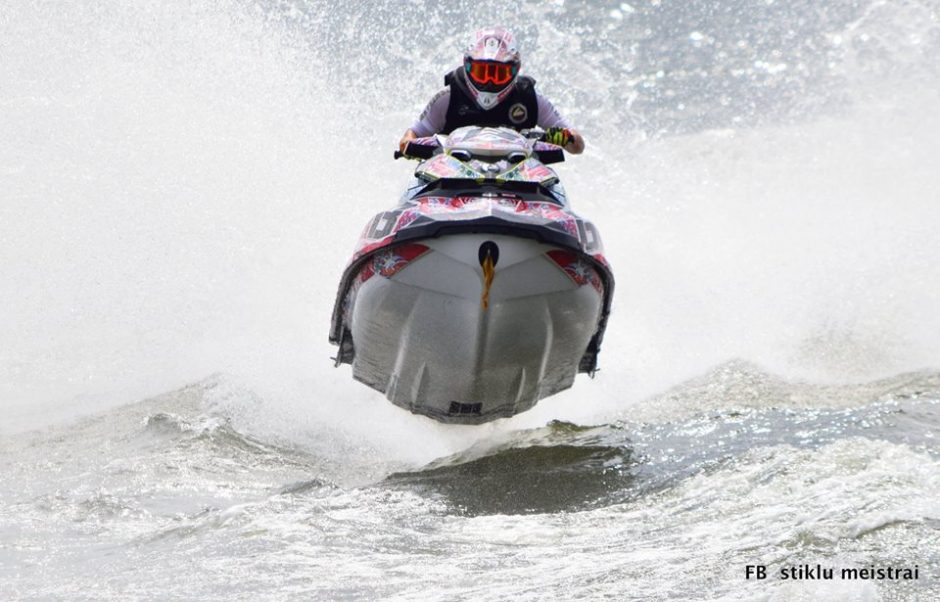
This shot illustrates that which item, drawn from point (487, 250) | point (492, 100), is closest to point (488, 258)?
point (487, 250)

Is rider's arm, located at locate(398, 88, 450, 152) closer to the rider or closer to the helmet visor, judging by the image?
the rider

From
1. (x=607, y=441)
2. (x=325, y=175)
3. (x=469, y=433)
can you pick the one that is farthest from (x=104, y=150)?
(x=607, y=441)

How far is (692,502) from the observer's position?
510cm

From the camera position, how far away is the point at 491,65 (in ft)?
24.9

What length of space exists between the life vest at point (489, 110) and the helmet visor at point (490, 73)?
138mm

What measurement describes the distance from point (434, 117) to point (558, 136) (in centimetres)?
85

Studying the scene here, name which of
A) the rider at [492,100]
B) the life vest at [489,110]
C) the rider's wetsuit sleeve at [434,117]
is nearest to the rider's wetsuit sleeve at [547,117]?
the rider at [492,100]

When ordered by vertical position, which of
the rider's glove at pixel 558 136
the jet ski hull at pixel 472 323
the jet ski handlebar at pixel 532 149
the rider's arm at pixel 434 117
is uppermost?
the rider's arm at pixel 434 117

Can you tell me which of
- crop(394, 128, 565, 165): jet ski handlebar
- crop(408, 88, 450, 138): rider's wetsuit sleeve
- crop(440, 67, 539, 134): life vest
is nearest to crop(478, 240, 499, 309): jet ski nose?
crop(394, 128, 565, 165): jet ski handlebar

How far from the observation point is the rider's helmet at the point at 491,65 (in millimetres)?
7559

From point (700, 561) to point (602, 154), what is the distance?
11.6 m

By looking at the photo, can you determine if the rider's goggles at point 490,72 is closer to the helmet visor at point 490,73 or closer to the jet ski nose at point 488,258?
the helmet visor at point 490,73

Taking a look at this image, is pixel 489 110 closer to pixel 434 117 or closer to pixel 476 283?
pixel 434 117

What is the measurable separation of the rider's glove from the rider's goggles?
0.42 meters
